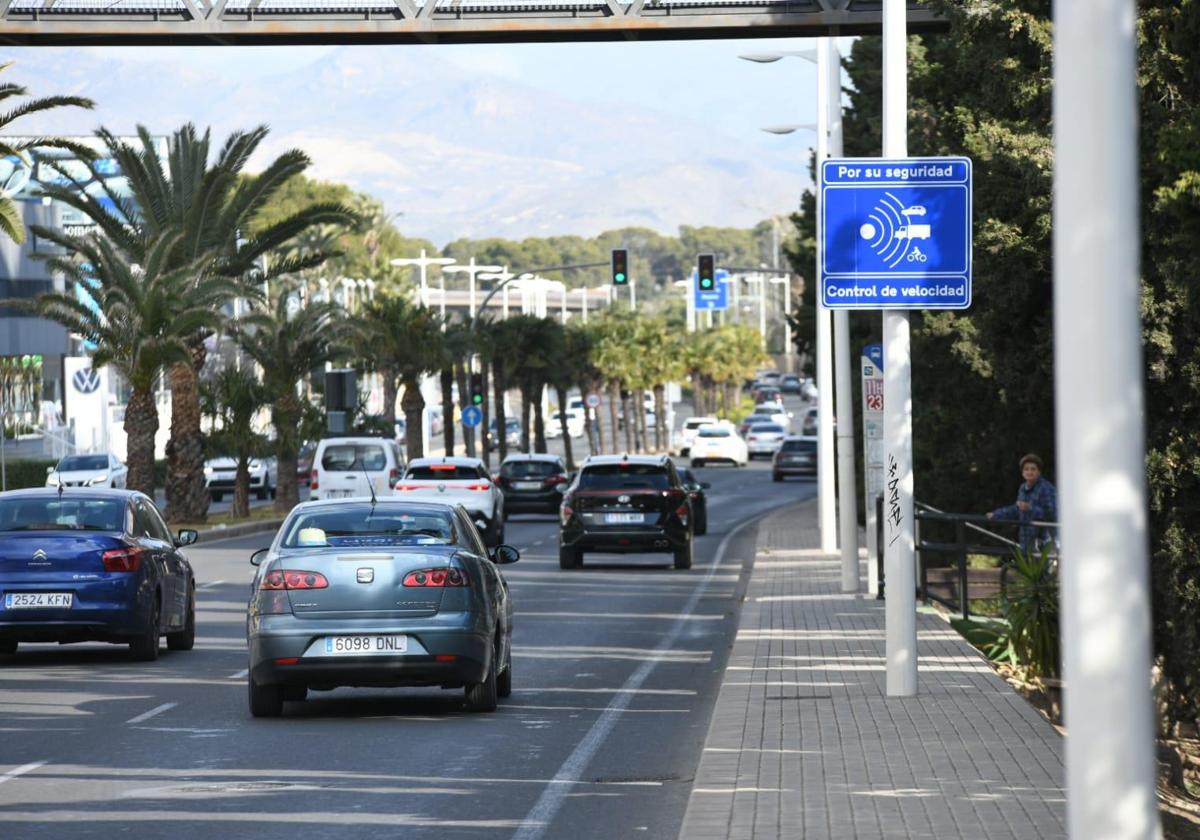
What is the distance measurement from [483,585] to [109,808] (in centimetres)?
448

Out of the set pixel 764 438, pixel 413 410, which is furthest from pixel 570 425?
pixel 413 410

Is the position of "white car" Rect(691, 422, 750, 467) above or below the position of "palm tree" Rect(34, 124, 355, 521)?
below

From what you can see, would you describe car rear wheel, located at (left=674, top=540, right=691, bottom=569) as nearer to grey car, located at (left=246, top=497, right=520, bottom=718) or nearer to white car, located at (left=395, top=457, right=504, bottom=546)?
white car, located at (left=395, top=457, right=504, bottom=546)

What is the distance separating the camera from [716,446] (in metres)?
88.2

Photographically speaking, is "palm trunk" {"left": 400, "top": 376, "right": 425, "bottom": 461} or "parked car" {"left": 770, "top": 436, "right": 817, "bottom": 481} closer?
"palm trunk" {"left": 400, "top": 376, "right": 425, "bottom": 461}

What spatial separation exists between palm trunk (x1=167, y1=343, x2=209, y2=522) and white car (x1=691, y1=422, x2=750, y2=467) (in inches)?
1555

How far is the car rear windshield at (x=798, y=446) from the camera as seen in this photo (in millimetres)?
76625

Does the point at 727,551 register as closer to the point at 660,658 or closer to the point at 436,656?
the point at 660,658

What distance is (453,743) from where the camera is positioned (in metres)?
13.5

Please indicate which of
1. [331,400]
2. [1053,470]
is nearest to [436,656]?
[1053,470]

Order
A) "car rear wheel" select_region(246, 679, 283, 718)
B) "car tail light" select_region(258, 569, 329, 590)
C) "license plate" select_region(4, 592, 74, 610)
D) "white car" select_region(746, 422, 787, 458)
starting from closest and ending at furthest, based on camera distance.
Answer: "car tail light" select_region(258, 569, 329, 590)
"car rear wheel" select_region(246, 679, 283, 718)
"license plate" select_region(4, 592, 74, 610)
"white car" select_region(746, 422, 787, 458)

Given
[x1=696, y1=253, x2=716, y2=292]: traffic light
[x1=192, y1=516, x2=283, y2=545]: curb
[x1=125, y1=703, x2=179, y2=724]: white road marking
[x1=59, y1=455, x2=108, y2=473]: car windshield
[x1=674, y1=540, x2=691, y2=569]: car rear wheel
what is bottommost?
[x1=192, y1=516, x2=283, y2=545]: curb

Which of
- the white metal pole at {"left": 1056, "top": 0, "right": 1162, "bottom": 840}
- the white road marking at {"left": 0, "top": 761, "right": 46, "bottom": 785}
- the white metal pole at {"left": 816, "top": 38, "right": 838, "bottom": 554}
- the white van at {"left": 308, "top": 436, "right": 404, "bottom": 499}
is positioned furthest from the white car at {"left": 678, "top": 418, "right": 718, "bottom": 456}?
the white metal pole at {"left": 1056, "top": 0, "right": 1162, "bottom": 840}

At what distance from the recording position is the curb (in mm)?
45812
